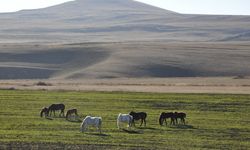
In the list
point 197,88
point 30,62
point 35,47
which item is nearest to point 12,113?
point 197,88

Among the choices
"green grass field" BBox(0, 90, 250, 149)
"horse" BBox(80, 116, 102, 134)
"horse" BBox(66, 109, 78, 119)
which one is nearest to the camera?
"green grass field" BBox(0, 90, 250, 149)

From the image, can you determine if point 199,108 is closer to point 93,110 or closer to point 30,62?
point 93,110

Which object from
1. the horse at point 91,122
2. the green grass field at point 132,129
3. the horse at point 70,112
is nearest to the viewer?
the green grass field at point 132,129

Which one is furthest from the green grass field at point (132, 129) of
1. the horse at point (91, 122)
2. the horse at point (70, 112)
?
the horse at point (70, 112)

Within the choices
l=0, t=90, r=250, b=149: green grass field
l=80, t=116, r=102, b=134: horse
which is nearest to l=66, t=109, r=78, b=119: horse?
l=0, t=90, r=250, b=149: green grass field

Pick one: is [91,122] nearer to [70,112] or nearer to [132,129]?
[132,129]

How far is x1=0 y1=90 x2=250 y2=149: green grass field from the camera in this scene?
25.6m

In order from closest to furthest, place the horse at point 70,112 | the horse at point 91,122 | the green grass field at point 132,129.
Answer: the green grass field at point 132,129, the horse at point 91,122, the horse at point 70,112

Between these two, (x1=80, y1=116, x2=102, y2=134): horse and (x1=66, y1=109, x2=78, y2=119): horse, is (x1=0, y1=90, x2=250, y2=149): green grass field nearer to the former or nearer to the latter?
(x1=80, y1=116, x2=102, y2=134): horse

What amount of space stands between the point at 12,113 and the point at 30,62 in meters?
54.4

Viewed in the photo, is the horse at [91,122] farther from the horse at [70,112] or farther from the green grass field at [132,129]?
the horse at [70,112]

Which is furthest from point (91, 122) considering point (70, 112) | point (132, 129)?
point (70, 112)

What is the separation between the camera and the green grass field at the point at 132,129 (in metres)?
25.6

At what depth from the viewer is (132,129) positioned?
30.2 meters
